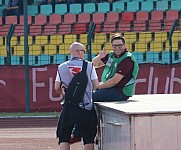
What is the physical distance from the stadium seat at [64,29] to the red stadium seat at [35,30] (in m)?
0.89

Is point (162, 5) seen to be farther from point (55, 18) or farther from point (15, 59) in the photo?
point (15, 59)

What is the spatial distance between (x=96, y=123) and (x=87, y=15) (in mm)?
21765

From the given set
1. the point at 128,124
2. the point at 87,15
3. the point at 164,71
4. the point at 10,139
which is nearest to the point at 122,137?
the point at 128,124

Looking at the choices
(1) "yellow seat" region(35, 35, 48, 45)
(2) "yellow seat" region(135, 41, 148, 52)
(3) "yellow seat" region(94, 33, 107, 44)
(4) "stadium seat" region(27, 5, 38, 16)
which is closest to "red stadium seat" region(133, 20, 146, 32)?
(2) "yellow seat" region(135, 41, 148, 52)

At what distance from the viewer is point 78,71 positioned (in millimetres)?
8312

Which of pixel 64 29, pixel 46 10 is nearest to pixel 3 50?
Answer: pixel 64 29

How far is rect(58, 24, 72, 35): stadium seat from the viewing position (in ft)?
90.6

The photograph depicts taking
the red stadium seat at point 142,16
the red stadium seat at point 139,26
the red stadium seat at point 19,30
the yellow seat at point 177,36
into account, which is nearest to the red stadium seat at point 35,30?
the red stadium seat at point 19,30

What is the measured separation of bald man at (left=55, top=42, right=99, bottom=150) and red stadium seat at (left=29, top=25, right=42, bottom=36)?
19.5 meters

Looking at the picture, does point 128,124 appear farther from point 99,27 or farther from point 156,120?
point 99,27

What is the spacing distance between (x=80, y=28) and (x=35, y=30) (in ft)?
6.88

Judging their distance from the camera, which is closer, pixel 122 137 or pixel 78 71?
pixel 122 137

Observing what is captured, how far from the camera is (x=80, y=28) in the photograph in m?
27.4

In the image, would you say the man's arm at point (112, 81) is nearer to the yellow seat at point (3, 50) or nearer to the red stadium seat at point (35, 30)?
the yellow seat at point (3, 50)
